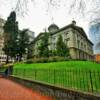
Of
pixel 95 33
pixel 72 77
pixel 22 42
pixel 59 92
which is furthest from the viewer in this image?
pixel 22 42

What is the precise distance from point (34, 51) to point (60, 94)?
45.4 metres

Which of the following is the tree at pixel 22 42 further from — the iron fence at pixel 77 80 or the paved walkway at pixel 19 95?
the paved walkway at pixel 19 95

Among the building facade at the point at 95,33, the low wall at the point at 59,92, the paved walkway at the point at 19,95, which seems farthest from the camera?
the paved walkway at the point at 19,95

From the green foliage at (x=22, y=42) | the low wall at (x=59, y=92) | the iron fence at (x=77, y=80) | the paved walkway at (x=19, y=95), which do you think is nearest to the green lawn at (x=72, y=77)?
the iron fence at (x=77, y=80)

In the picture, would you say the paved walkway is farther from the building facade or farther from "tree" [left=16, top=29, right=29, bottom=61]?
"tree" [left=16, top=29, right=29, bottom=61]

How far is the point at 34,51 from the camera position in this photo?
174 feet

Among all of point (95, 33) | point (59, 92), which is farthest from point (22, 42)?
point (95, 33)

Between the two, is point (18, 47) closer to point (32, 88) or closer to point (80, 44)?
point (80, 44)

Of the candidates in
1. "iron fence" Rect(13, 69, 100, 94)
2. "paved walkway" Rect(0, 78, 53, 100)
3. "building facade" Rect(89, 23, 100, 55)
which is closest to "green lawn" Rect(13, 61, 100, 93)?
"iron fence" Rect(13, 69, 100, 94)

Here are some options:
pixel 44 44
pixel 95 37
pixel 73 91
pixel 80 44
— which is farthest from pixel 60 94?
pixel 80 44

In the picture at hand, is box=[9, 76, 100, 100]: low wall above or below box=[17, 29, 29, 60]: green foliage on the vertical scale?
below

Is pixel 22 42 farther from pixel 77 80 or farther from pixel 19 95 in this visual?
pixel 77 80

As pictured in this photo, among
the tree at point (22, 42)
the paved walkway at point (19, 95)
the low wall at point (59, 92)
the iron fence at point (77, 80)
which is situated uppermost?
the tree at point (22, 42)

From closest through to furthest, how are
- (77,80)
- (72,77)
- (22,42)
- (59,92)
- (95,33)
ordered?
A: (95,33), (59,92), (77,80), (72,77), (22,42)
